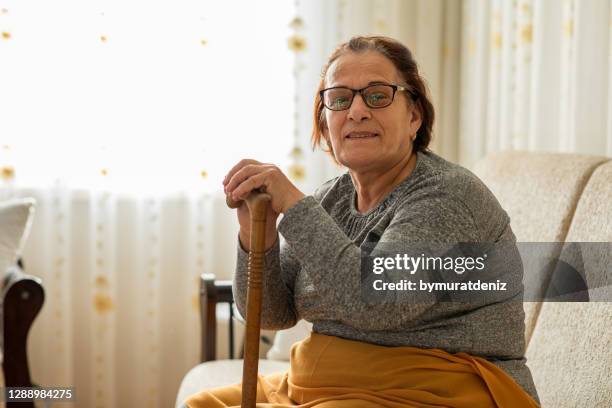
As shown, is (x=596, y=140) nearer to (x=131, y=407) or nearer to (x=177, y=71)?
(x=177, y=71)

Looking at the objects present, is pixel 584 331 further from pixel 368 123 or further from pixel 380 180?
pixel 368 123

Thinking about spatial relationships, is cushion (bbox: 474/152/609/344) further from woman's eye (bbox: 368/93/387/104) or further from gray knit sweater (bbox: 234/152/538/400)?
woman's eye (bbox: 368/93/387/104)

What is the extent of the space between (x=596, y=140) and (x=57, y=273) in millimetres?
2030

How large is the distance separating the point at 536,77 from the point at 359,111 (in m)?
1.17

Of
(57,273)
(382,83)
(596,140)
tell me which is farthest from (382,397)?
(57,273)

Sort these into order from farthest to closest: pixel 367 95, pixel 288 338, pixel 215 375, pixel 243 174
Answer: pixel 288 338 < pixel 215 375 < pixel 367 95 < pixel 243 174

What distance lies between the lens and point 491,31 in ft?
9.44

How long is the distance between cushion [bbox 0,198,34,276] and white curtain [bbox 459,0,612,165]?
64.8 inches

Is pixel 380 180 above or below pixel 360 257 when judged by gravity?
above

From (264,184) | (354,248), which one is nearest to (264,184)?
(264,184)

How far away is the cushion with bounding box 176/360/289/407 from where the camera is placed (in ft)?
7.27

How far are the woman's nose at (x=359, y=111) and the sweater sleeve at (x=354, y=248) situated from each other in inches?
9.0

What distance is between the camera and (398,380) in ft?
4.54

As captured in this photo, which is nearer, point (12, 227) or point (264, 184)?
point (264, 184)
